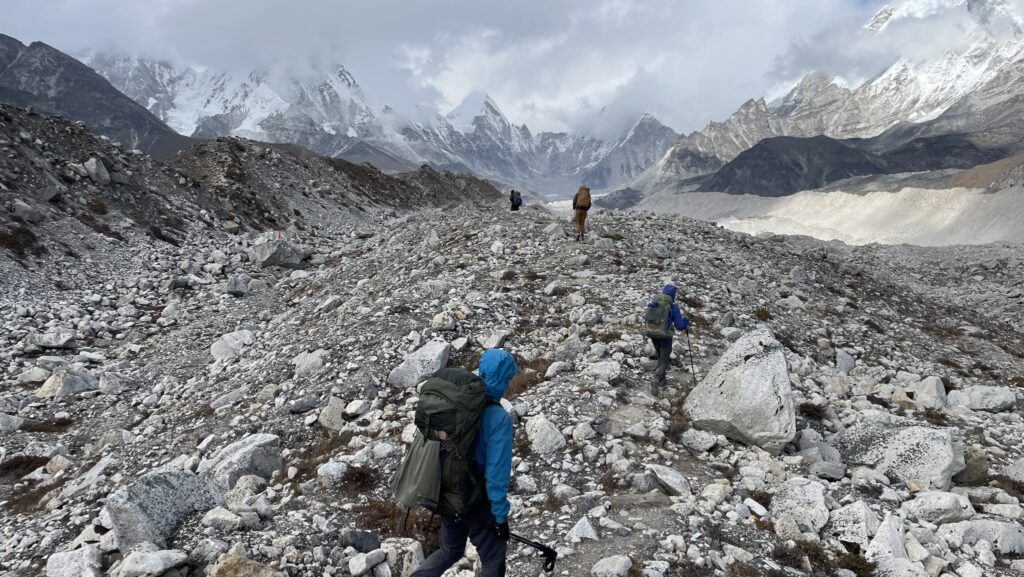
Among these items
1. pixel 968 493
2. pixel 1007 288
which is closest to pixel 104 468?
pixel 968 493

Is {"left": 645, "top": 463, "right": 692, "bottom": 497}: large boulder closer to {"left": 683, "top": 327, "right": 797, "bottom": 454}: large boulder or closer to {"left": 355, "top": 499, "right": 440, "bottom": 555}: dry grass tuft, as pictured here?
{"left": 683, "top": 327, "right": 797, "bottom": 454}: large boulder

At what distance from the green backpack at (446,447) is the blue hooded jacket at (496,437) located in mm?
99

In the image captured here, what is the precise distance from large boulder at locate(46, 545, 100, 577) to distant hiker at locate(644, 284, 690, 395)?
28.4ft

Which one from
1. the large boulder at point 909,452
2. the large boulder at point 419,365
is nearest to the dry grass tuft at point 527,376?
the large boulder at point 419,365

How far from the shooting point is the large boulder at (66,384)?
42.0 feet

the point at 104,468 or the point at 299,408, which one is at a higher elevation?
the point at 299,408

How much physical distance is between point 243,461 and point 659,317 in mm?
7637

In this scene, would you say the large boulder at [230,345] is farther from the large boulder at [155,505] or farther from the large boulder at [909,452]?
the large boulder at [909,452]

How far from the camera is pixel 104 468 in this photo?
31.1 ft

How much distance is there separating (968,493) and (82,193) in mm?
34305

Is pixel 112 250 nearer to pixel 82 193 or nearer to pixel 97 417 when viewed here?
pixel 82 193

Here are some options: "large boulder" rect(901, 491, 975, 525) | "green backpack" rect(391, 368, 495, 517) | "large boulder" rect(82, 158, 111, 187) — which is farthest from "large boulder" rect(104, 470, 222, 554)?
"large boulder" rect(82, 158, 111, 187)

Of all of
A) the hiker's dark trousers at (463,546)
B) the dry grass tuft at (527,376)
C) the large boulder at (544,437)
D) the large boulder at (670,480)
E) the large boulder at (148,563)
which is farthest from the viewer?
the dry grass tuft at (527,376)

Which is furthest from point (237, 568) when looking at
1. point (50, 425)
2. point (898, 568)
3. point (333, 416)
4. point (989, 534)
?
point (50, 425)
